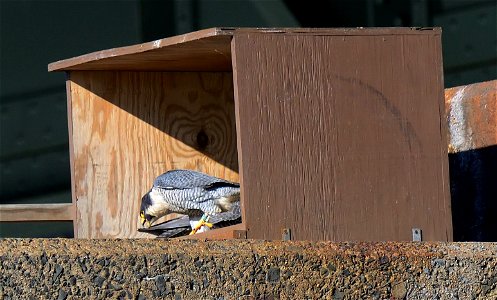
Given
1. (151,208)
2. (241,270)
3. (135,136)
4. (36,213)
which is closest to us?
(241,270)

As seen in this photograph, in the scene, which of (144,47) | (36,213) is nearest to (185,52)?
(144,47)

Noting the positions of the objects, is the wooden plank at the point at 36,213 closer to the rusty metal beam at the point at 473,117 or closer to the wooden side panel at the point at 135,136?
the wooden side panel at the point at 135,136

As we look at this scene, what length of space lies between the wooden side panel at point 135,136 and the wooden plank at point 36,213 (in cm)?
25

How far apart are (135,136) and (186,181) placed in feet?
1.77

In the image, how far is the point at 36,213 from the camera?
5434 millimetres

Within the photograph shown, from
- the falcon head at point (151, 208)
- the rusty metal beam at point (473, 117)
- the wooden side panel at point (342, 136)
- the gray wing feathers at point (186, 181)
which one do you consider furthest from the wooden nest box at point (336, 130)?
the rusty metal beam at point (473, 117)

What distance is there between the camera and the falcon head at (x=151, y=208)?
485cm

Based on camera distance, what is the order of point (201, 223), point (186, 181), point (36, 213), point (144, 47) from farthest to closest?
point (36, 213)
point (186, 181)
point (201, 223)
point (144, 47)

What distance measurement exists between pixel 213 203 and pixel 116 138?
730mm

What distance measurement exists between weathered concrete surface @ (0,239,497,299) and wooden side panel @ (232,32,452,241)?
0.91m

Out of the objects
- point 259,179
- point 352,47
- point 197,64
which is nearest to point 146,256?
point 259,179

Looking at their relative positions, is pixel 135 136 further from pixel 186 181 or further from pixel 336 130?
pixel 336 130

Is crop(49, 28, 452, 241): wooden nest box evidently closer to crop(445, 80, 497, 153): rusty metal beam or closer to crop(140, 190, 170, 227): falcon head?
crop(140, 190, 170, 227): falcon head

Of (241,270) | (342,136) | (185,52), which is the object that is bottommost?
(241,270)
